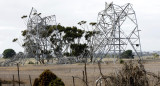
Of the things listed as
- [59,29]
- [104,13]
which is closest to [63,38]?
[59,29]

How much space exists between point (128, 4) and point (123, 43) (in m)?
6.30

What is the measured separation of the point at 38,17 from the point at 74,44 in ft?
41.8

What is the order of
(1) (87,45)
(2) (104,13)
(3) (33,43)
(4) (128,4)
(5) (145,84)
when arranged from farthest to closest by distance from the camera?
1. (1) (87,45)
2. (3) (33,43)
3. (2) (104,13)
4. (4) (128,4)
5. (5) (145,84)

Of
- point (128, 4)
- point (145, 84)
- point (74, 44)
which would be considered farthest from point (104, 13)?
point (145, 84)

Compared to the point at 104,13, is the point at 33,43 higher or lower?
lower

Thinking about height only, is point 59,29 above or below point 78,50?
above

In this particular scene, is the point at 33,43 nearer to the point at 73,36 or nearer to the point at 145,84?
the point at 73,36

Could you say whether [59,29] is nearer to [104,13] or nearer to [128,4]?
[104,13]

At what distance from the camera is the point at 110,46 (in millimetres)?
50000

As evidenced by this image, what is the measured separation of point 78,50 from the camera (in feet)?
241

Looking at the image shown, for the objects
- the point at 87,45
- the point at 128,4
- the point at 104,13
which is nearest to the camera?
the point at 128,4

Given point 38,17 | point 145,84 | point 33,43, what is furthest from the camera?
point 33,43

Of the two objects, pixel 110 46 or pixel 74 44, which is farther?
pixel 74 44

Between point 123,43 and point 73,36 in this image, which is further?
point 73,36
